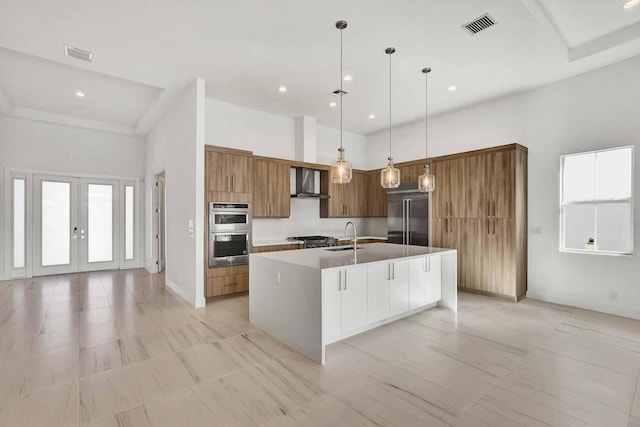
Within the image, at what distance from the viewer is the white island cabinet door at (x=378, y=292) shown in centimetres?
338

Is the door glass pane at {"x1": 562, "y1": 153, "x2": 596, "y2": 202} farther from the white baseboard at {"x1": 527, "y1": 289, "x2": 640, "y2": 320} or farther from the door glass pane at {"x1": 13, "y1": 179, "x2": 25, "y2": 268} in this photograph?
the door glass pane at {"x1": 13, "y1": 179, "x2": 25, "y2": 268}

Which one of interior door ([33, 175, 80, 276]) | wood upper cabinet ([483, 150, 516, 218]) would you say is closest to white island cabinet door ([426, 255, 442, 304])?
wood upper cabinet ([483, 150, 516, 218])

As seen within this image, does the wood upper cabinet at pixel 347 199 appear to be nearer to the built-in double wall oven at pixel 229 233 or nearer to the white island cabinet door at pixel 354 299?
the built-in double wall oven at pixel 229 233

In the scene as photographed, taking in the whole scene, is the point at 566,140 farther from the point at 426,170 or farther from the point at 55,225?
the point at 55,225

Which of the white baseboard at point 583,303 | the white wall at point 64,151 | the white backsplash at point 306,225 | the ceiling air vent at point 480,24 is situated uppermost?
the ceiling air vent at point 480,24

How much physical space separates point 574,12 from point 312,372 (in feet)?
15.0

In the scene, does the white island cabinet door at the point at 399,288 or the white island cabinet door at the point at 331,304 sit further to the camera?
the white island cabinet door at the point at 399,288

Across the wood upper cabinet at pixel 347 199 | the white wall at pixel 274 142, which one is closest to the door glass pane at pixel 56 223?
the white wall at pixel 274 142

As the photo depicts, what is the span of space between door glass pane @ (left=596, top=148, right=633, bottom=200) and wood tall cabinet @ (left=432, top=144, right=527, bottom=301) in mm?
900

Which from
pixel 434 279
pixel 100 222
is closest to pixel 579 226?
pixel 434 279

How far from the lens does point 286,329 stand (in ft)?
10.7

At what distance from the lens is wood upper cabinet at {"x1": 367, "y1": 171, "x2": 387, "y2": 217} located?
7.06 metres

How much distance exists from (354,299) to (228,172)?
9.72 ft

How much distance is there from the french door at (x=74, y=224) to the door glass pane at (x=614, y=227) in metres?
9.51
